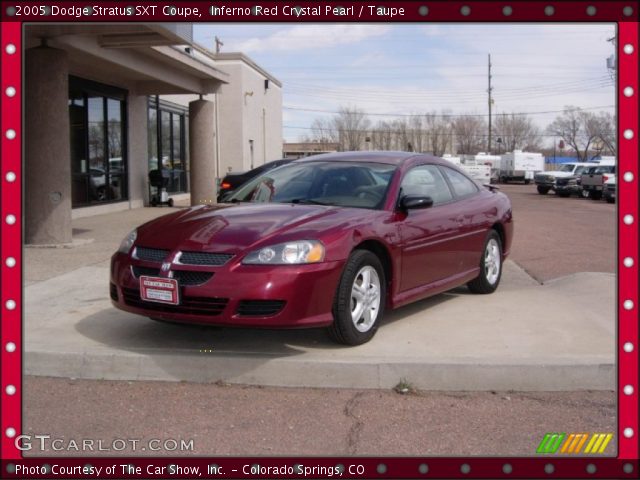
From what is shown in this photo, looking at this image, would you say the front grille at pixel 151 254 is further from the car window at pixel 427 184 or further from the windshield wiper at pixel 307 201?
the car window at pixel 427 184

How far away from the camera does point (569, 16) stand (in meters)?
2.10

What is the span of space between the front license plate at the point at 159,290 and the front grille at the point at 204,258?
16 centimetres

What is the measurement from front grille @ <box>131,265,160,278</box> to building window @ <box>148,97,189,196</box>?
1618 cm

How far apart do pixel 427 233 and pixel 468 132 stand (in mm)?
73106

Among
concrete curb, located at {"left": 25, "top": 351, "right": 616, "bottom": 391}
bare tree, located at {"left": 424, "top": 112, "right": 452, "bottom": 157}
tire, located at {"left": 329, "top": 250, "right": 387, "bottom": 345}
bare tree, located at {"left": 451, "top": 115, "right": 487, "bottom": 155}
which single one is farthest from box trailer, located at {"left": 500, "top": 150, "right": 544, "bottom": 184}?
concrete curb, located at {"left": 25, "top": 351, "right": 616, "bottom": 391}

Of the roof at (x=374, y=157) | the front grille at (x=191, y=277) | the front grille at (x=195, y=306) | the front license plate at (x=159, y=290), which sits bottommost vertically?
the front grille at (x=195, y=306)

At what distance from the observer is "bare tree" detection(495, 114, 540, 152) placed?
80.3 m

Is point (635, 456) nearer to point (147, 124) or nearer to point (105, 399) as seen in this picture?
point (105, 399)

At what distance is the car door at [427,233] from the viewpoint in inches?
222

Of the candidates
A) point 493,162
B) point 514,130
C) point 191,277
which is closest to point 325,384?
point 191,277

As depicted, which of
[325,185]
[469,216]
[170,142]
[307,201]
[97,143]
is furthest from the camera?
[170,142]

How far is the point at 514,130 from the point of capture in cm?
8125

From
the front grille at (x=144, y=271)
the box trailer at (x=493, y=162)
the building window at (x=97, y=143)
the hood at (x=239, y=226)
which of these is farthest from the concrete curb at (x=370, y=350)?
the box trailer at (x=493, y=162)

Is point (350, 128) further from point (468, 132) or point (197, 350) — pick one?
point (197, 350)
